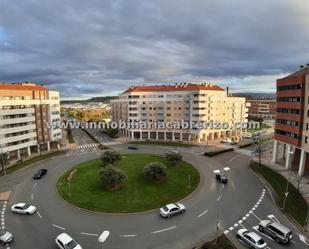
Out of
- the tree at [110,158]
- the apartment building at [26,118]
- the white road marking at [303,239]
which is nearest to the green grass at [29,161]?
the apartment building at [26,118]

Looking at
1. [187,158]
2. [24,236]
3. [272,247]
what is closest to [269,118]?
[187,158]

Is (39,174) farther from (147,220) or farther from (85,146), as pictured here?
(85,146)

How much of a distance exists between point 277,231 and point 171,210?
13.8 m

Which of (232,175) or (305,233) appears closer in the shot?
(305,233)

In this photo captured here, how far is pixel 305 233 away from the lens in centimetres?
3095

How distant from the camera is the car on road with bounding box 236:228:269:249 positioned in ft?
89.2

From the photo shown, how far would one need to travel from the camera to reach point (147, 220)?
110 ft

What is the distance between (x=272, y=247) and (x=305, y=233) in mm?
6410

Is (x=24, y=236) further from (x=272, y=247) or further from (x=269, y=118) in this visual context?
(x=269, y=118)

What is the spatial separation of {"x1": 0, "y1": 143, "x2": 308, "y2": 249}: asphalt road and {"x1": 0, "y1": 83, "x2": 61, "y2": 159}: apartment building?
21917mm

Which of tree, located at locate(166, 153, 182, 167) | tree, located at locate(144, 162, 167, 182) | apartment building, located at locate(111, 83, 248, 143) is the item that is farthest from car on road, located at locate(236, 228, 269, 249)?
apartment building, located at locate(111, 83, 248, 143)

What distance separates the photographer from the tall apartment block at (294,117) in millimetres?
49469

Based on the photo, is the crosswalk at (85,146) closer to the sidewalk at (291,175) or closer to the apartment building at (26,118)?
the apartment building at (26,118)

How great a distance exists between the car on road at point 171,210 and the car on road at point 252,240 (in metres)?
8.91
